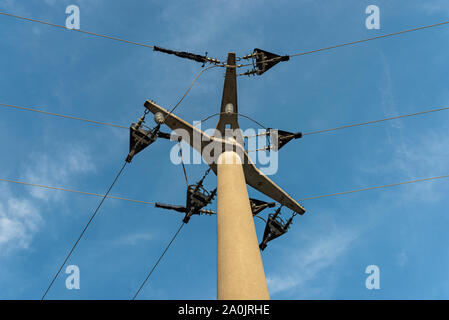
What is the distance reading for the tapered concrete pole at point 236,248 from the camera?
859cm

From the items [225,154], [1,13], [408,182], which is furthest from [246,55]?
[1,13]

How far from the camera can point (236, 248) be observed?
942cm

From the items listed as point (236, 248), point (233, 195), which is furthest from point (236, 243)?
point (233, 195)

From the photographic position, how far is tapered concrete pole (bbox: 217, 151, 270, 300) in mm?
8586

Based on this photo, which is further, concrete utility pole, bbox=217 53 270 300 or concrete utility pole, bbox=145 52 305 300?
concrete utility pole, bbox=145 52 305 300

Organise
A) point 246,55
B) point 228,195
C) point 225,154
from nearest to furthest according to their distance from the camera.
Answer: point 228,195
point 225,154
point 246,55

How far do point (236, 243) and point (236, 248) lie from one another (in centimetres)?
16

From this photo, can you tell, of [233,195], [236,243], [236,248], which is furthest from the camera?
[233,195]

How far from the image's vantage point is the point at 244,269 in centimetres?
889

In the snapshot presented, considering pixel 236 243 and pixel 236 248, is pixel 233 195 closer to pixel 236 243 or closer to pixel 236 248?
pixel 236 243
